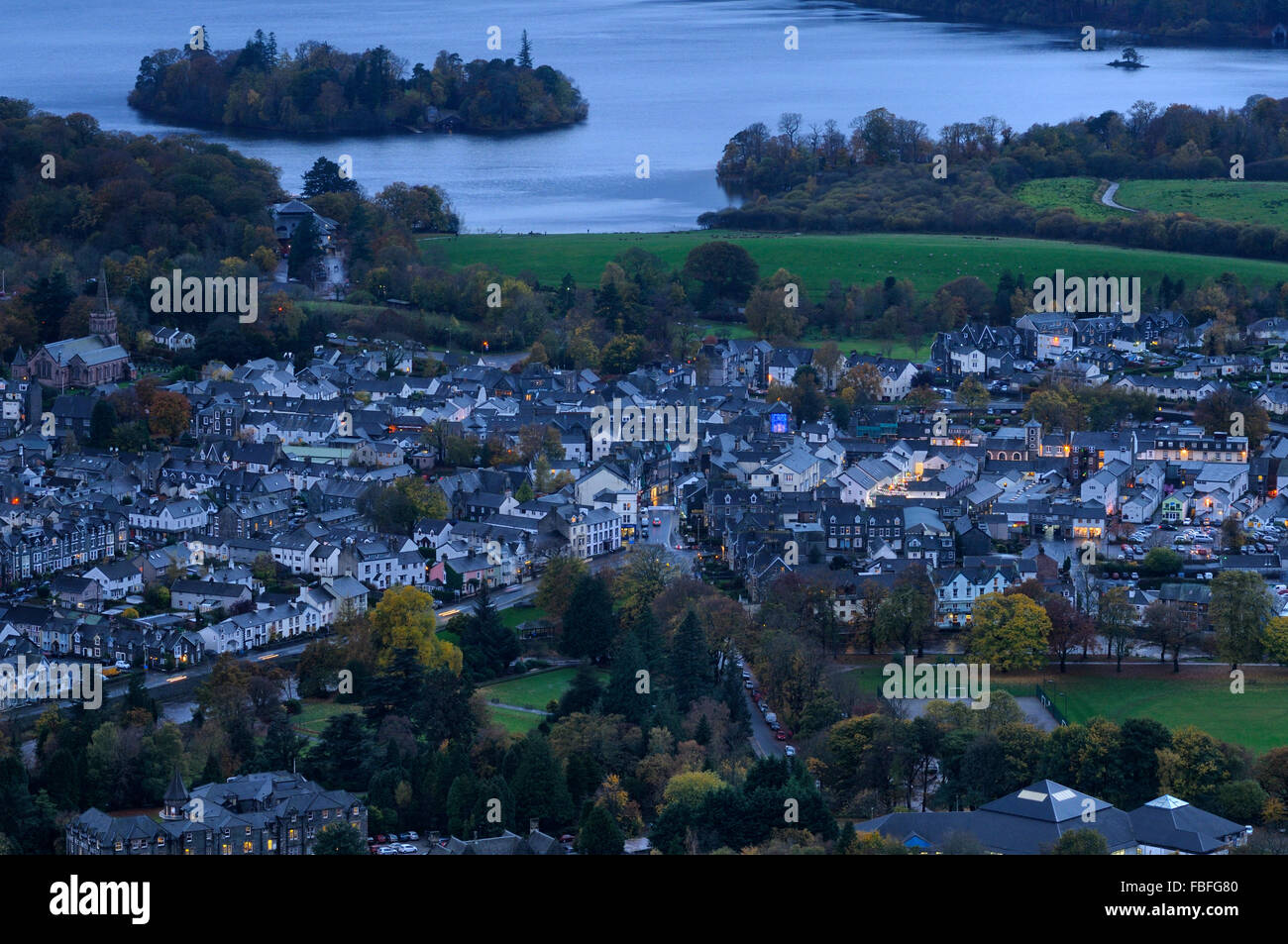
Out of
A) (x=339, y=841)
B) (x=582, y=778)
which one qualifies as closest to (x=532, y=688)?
(x=582, y=778)

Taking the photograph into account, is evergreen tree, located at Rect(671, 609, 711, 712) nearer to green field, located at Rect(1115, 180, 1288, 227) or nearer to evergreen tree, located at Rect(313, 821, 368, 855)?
evergreen tree, located at Rect(313, 821, 368, 855)

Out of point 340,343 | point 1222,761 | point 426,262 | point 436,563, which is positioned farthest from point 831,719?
point 426,262

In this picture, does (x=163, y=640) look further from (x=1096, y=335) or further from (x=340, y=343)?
(x=1096, y=335)

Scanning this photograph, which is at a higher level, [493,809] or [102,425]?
[102,425]

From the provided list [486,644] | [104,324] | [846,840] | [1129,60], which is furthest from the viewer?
[1129,60]

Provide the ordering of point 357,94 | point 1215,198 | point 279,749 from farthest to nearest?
point 357,94 → point 1215,198 → point 279,749

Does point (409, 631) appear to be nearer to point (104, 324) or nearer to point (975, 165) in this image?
point (104, 324)

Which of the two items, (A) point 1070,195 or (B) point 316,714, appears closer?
(B) point 316,714
